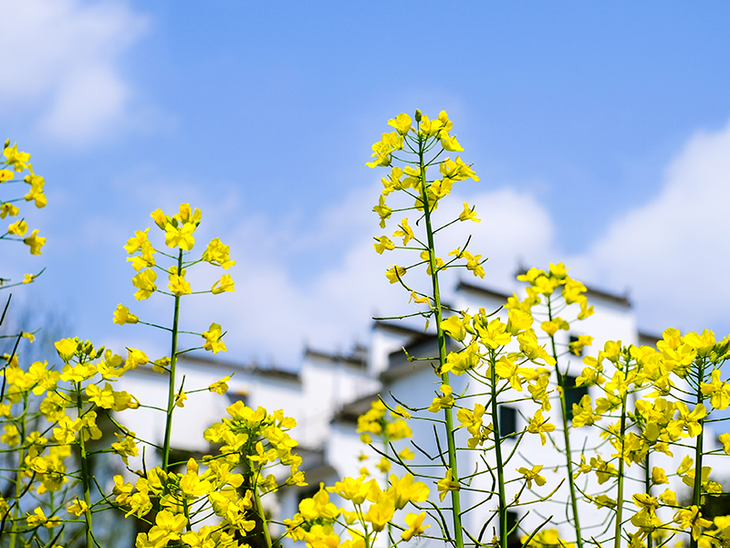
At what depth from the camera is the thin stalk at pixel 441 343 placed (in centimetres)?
102

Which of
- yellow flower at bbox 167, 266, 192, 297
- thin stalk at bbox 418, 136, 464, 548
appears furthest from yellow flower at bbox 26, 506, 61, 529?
thin stalk at bbox 418, 136, 464, 548

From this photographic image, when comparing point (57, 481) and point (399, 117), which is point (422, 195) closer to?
point (399, 117)

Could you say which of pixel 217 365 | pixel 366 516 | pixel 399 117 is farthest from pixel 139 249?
pixel 217 365

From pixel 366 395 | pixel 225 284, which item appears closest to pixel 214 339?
pixel 225 284

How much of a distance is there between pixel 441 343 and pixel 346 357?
52.9ft

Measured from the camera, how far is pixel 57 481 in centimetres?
163

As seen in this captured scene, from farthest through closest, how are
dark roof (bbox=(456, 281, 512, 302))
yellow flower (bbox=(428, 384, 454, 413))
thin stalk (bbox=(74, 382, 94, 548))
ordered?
dark roof (bbox=(456, 281, 512, 302)), thin stalk (bbox=(74, 382, 94, 548)), yellow flower (bbox=(428, 384, 454, 413))

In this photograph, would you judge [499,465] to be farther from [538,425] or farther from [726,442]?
[726,442]

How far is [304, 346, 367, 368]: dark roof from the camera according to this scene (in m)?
16.8

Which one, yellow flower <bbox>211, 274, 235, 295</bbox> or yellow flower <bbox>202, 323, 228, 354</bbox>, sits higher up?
yellow flower <bbox>211, 274, 235, 295</bbox>

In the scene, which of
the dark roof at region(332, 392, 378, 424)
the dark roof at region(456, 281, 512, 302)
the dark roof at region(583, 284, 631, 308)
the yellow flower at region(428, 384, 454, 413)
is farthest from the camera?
the dark roof at region(332, 392, 378, 424)

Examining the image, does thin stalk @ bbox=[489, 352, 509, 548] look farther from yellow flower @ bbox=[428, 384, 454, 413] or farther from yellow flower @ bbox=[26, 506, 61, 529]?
yellow flower @ bbox=[26, 506, 61, 529]

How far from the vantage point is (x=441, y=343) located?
1.15m

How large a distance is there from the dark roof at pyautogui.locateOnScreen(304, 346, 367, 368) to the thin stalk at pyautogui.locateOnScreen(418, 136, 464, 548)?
15.5 meters
